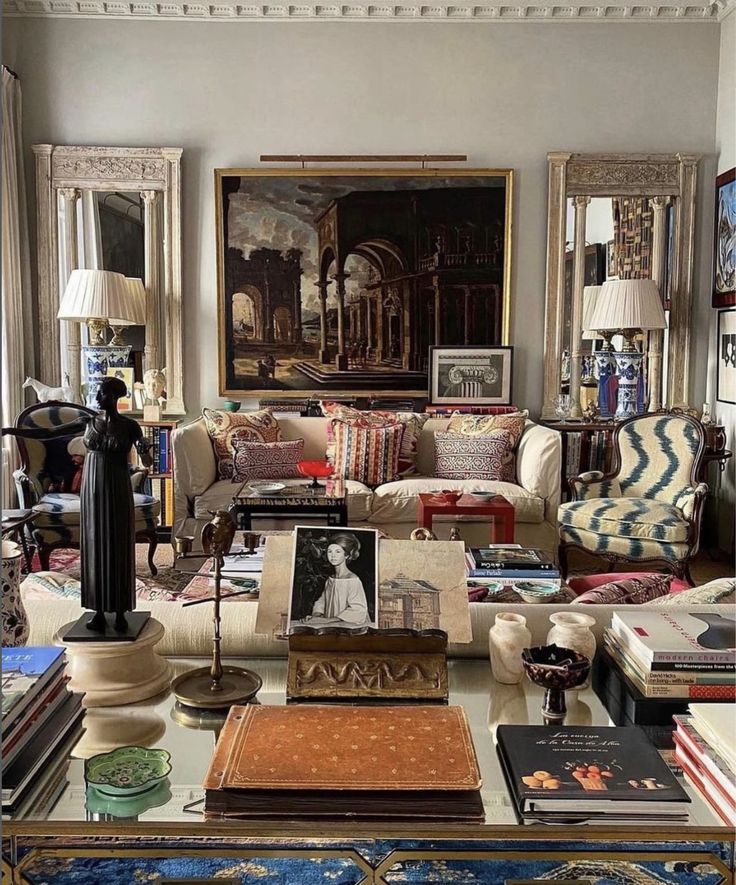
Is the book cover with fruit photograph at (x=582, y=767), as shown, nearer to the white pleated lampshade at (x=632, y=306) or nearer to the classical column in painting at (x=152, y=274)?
the white pleated lampshade at (x=632, y=306)

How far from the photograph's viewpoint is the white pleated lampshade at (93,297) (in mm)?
5449

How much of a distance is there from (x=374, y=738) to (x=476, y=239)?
4.91 meters

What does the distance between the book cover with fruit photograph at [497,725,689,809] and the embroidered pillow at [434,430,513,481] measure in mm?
3821

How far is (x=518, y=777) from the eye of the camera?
49.4 inches

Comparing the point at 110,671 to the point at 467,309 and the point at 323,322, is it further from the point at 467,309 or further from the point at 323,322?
the point at 467,309

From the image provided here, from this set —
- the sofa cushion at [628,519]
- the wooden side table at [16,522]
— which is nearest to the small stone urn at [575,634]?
the wooden side table at [16,522]

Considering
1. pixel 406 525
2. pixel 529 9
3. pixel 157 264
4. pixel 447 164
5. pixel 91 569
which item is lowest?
pixel 406 525

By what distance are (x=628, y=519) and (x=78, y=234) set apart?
3.96 metres

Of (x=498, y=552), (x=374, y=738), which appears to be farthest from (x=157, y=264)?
(x=374, y=738)

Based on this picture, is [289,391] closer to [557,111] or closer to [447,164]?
[447,164]

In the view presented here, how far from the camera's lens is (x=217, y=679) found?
159 cm

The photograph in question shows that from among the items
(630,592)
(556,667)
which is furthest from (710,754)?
(630,592)

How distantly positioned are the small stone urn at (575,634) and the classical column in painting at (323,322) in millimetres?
4425

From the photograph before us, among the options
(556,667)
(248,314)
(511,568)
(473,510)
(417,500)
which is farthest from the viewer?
(248,314)
